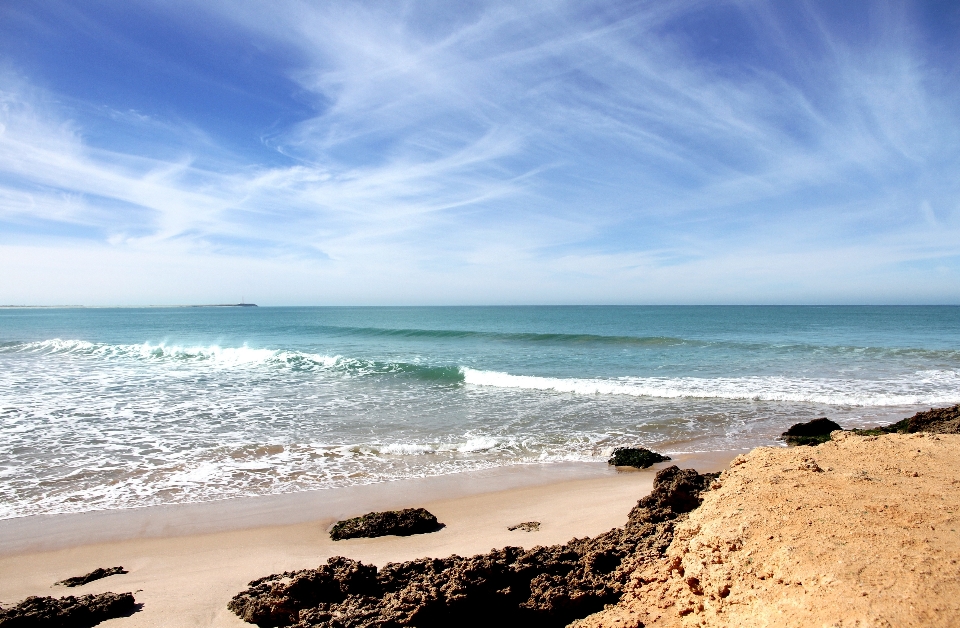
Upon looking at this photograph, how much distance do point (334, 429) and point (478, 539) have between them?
6.26 m

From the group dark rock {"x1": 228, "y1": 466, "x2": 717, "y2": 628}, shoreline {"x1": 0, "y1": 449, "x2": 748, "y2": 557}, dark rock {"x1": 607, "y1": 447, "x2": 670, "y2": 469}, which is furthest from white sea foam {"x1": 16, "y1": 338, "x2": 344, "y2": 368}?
dark rock {"x1": 228, "y1": 466, "x2": 717, "y2": 628}

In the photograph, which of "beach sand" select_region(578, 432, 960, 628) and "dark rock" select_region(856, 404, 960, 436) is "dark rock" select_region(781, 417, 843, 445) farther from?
"beach sand" select_region(578, 432, 960, 628)

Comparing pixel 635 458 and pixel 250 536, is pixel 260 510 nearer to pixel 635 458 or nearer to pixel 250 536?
pixel 250 536

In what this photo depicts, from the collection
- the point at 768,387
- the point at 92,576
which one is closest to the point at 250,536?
the point at 92,576

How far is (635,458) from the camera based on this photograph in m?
8.49

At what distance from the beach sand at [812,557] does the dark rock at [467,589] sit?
0.67 ft

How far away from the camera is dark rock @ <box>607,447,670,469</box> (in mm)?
8406

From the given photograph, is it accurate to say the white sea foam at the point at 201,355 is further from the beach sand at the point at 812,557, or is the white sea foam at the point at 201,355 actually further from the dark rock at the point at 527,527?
the beach sand at the point at 812,557

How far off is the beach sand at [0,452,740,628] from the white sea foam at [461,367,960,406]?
8.25 m

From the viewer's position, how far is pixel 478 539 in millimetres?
5438

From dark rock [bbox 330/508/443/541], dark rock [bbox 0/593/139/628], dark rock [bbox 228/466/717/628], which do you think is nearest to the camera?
dark rock [bbox 228/466/717/628]

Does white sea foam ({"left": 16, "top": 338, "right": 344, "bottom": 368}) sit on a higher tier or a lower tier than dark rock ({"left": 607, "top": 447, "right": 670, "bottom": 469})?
lower

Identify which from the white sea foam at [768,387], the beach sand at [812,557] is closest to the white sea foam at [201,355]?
the white sea foam at [768,387]

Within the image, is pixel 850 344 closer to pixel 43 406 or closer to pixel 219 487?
pixel 219 487
